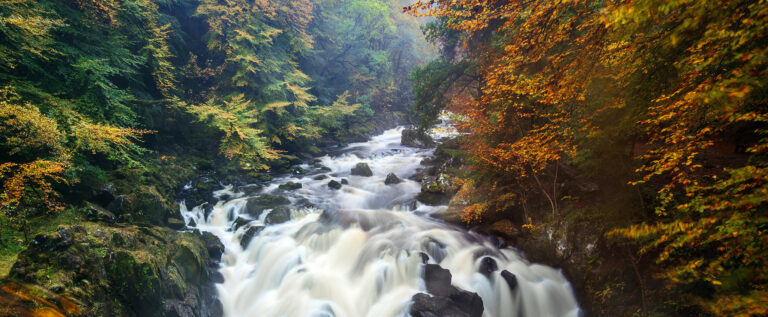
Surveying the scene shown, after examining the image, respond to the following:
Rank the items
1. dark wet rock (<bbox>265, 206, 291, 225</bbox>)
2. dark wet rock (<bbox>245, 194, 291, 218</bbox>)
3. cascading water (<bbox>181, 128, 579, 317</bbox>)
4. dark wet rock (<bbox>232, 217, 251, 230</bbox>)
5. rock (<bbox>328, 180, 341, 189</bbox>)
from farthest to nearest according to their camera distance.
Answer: rock (<bbox>328, 180, 341, 189</bbox>) → dark wet rock (<bbox>245, 194, 291, 218</bbox>) → dark wet rock (<bbox>265, 206, 291, 225</bbox>) → dark wet rock (<bbox>232, 217, 251, 230</bbox>) → cascading water (<bbox>181, 128, 579, 317</bbox>)

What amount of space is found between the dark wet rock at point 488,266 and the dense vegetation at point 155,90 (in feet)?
30.1

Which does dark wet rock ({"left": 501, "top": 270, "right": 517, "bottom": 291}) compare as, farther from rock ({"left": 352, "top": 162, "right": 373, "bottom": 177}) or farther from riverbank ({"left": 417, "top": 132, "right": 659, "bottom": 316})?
rock ({"left": 352, "top": 162, "right": 373, "bottom": 177})

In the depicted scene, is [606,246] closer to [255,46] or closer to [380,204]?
[380,204]

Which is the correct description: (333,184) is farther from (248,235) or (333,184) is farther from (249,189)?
(248,235)

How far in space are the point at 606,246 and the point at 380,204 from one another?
331 inches

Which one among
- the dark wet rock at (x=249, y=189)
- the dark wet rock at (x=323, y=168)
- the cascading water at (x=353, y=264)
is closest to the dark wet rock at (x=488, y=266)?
Answer: the cascading water at (x=353, y=264)

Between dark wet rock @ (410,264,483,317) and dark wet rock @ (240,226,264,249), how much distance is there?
231 inches

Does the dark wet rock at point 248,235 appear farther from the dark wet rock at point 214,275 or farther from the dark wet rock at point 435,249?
the dark wet rock at point 435,249

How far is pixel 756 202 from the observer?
2256 millimetres

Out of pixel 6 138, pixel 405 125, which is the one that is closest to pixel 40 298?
pixel 6 138

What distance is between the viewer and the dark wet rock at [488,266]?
7053 mm

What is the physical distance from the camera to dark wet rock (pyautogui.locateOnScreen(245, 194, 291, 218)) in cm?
1066

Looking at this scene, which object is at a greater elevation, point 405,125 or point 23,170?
point 405,125

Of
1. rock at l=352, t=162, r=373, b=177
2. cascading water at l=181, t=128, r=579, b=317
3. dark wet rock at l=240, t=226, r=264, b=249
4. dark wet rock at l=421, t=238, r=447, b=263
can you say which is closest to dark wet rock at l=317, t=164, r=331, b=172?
rock at l=352, t=162, r=373, b=177
